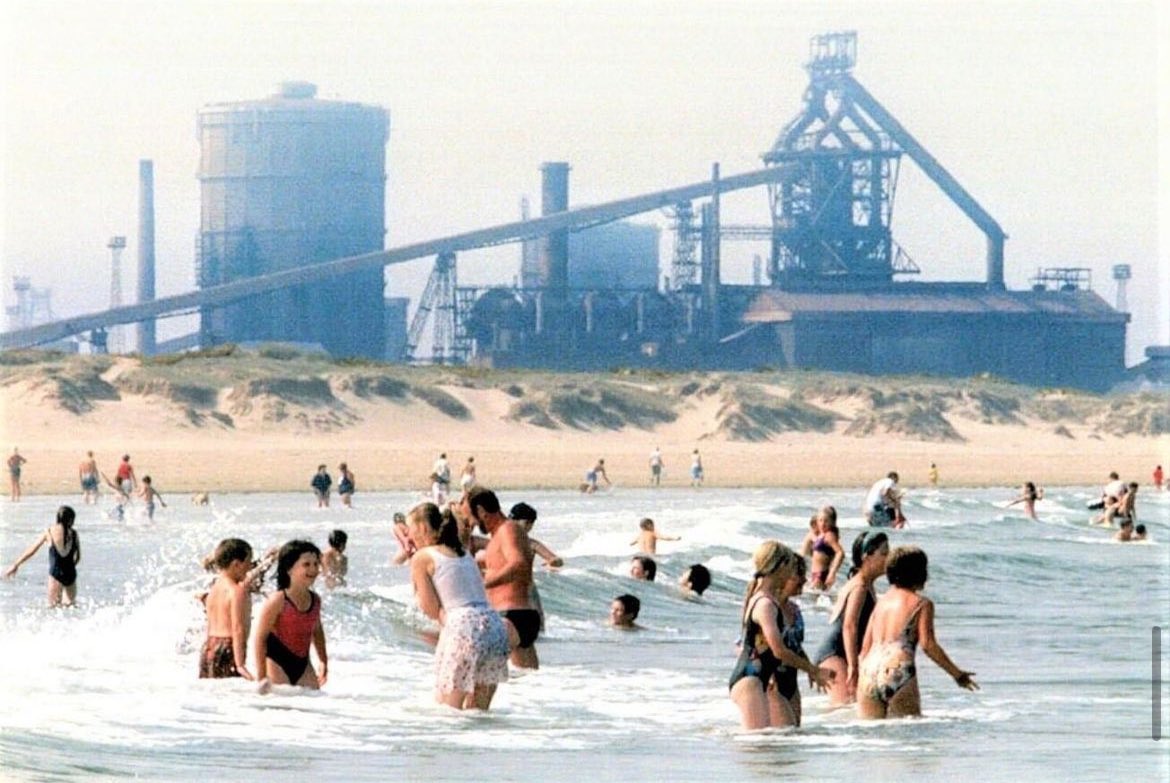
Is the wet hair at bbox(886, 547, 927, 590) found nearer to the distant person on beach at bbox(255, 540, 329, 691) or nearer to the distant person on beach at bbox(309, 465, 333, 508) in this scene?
the distant person on beach at bbox(255, 540, 329, 691)

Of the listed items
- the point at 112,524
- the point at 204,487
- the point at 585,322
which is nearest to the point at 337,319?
the point at 585,322

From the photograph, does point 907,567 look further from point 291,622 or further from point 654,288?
point 654,288

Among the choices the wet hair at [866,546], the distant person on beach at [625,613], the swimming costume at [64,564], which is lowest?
the distant person on beach at [625,613]

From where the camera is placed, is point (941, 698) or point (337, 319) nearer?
point (941, 698)

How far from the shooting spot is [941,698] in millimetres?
14984

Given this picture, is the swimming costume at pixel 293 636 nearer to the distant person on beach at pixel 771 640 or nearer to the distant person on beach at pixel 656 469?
the distant person on beach at pixel 771 640

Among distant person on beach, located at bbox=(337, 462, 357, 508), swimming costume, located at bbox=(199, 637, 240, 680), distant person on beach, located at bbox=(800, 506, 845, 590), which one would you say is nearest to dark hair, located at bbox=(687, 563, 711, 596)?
distant person on beach, located at bbox=(800, 506, 845, 590)

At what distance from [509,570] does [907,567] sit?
10.4 feet

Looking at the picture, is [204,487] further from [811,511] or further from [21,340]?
[21,340]

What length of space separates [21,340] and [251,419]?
20.4 meters

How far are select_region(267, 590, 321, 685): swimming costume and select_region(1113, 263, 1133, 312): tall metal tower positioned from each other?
9271cm

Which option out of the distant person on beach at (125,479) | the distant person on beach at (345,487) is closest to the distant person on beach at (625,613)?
the distant person on beach at (125,479)

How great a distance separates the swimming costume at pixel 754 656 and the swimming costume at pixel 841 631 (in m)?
0.88

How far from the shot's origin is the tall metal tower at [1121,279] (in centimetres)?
10200
